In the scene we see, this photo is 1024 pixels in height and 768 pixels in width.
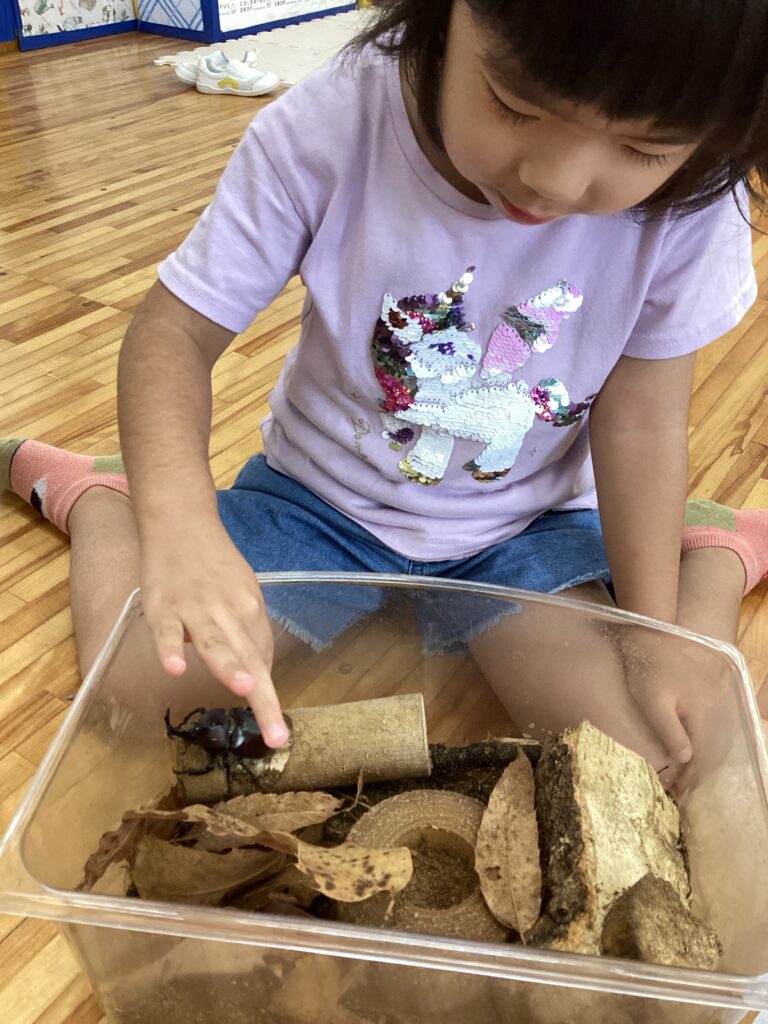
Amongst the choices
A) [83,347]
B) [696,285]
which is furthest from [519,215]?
[83,347]

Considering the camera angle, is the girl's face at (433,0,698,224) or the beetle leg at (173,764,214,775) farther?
the beetle leg at (173,764,214,775)

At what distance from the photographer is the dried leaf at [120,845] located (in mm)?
501

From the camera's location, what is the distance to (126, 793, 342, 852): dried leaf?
1.63 feet

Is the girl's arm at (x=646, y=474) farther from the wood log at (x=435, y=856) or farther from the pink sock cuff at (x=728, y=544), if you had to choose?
the wood log at (x=435, y=856)

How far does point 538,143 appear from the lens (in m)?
0.45

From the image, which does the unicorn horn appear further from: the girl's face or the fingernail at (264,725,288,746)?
the fingernail at (264,725,288,746)

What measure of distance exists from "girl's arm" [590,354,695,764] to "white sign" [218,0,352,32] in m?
2.56

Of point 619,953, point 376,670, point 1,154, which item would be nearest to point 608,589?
point 376,670

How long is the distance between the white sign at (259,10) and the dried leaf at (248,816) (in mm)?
2805

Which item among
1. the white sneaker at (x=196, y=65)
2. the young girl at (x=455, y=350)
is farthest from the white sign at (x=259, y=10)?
the young girl at (x=455, y=350)

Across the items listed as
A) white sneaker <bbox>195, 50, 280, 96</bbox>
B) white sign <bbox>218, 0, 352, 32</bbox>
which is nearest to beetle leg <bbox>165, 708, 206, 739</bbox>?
white sneaker <bbox>195, 50, 280, 96</bbox>

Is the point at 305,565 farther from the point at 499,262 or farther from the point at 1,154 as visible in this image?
the point at 1,154

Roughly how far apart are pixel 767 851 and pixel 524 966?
180 millimetres

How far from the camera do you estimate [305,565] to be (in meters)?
0.77
